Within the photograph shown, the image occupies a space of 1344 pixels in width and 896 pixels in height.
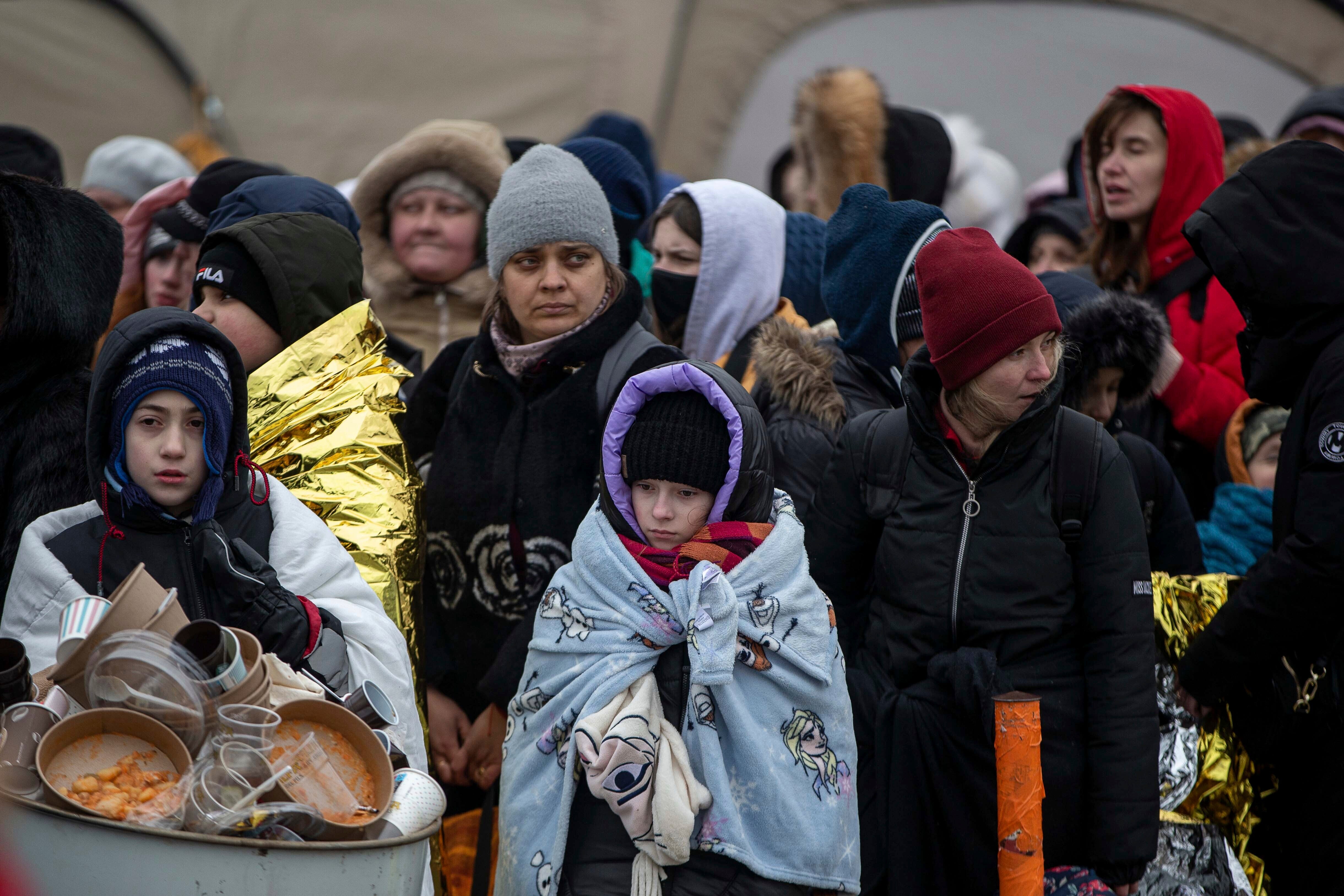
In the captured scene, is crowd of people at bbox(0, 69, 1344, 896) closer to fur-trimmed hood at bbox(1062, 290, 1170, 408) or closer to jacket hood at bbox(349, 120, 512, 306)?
fur-trimmed hood at bbox(1062, 290, 1170, 408)

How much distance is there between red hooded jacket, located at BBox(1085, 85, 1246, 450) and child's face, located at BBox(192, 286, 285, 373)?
8.93 feet

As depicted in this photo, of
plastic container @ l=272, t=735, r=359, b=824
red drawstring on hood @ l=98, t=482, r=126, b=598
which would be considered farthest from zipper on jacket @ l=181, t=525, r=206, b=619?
plastic container @ l=272, t=735, r=359, b=824

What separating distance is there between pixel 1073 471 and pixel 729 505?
804 mm

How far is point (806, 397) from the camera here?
3.51 metres

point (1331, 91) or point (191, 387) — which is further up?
point (1331, 91)

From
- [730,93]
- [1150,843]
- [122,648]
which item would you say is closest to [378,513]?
[122,648]

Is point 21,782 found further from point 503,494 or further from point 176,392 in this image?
point 503,494

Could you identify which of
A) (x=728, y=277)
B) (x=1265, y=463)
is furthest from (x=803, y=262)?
(x=1265, y=463)

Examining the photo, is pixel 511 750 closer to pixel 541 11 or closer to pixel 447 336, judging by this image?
pixel 447 336

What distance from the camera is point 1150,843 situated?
288 cm

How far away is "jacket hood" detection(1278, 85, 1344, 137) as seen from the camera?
5355mm

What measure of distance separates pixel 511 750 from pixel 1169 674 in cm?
171

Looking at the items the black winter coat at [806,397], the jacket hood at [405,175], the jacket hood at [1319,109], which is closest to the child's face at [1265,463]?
the black winter coat at [806,397]

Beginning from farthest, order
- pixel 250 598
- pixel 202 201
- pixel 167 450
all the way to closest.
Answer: pixel 202 201 → pixel 167 450 → pixel 250 598
